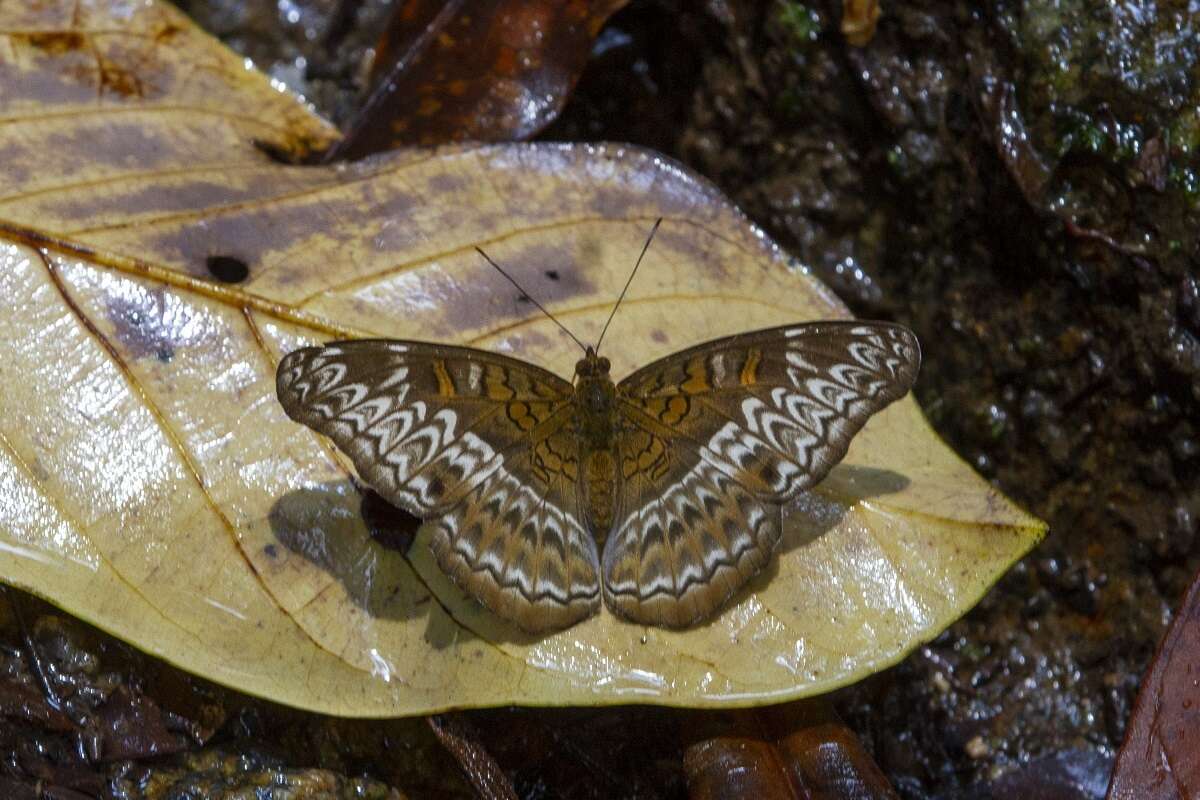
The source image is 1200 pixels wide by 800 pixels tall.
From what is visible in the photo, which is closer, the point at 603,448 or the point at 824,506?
the point at 824,506

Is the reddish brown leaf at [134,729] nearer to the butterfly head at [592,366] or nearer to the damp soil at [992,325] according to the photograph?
the damp soil at [992,325]

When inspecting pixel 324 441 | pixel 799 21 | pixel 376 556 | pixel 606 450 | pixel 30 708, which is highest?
pixel 799 21

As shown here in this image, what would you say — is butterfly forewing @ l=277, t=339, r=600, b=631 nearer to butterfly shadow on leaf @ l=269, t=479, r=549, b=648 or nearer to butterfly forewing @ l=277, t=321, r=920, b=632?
butterfly forewing @ l=277, t=321, r=920, b=632

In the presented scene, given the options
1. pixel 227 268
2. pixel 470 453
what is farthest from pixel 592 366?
pixel 227 268

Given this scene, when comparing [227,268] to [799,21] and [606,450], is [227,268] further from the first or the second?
[799,21]

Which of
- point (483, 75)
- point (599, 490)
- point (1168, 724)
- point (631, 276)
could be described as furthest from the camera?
point (483, 75)

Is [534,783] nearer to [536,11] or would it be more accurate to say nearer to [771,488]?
[771,488]

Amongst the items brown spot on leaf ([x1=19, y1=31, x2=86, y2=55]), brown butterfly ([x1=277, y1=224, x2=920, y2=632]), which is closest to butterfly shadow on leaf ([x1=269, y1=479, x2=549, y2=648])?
brown butterfly ([x1=277, y1=224, x2=920, y2=632])
